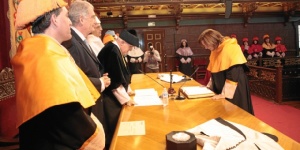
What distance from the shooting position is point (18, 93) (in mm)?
1117

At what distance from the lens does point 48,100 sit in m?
1.03

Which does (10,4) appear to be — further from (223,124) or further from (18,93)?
(223,124)

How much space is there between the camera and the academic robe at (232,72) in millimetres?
2674

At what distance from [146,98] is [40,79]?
1.75 metres

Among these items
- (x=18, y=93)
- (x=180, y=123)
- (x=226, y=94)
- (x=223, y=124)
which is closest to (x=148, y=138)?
(x=180, y=123)

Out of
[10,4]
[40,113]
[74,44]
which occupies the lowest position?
[40,113]

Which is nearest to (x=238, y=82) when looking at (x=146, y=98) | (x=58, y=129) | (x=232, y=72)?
(x=232, y=72)

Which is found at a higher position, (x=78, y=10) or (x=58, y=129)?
(x=78, y=10)

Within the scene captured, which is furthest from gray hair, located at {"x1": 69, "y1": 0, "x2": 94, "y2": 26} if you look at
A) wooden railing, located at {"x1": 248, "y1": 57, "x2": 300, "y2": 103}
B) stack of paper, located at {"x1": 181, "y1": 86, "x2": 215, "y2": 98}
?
wooden railing, located at {"x1": 248, "y1": 57, "x2": 300, "y2": 103}

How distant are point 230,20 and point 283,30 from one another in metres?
2.70

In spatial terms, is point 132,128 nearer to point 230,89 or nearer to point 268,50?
point 230,89

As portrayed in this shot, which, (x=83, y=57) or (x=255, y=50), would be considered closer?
(x=83, y=57)

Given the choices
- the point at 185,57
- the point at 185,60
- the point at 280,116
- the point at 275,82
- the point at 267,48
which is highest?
the point at 267,48

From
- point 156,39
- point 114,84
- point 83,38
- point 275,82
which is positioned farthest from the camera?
point 156,39
